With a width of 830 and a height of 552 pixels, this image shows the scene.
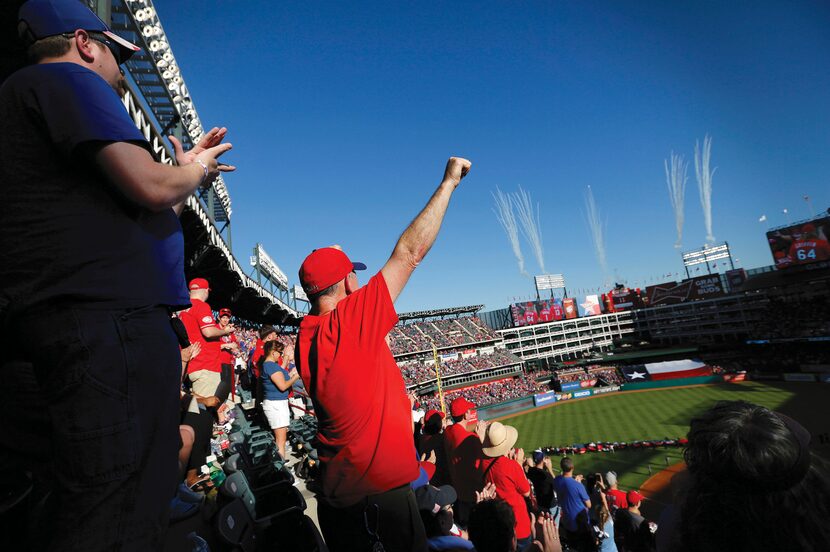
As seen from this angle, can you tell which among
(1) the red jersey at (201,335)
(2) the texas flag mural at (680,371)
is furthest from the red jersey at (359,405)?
(2) the texas flag mural at (680,371)

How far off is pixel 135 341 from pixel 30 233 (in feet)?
1.54

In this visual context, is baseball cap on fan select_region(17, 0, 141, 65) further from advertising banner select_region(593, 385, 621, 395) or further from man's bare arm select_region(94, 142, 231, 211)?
advertising banner select_region(593, 385, 621, 395)

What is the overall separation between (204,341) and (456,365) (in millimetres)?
55891

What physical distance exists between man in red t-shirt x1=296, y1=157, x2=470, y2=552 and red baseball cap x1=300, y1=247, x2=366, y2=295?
0.29 metres

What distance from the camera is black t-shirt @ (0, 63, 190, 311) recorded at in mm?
1182

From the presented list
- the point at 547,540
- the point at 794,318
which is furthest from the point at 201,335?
the point at 794,318

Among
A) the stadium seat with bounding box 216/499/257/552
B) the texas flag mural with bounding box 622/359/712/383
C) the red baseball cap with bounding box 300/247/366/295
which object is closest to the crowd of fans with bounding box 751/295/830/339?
the texas flag mural with bounding box 622/359/712/383

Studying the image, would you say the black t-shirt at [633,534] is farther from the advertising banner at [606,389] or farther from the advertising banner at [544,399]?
the advertising banner at [606,389]

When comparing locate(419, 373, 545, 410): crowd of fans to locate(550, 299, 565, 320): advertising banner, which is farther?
locate(550, 299, 565, 320): advertising banner

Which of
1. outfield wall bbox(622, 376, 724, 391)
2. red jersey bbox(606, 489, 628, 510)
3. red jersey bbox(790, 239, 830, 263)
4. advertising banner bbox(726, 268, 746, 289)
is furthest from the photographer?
advertising banner bbox(726, 268, 746, 289)

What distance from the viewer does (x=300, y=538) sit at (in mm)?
2600

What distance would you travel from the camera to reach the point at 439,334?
225ft

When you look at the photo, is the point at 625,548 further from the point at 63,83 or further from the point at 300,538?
the point at 63,83

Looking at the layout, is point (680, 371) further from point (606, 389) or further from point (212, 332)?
point (212, 332)
